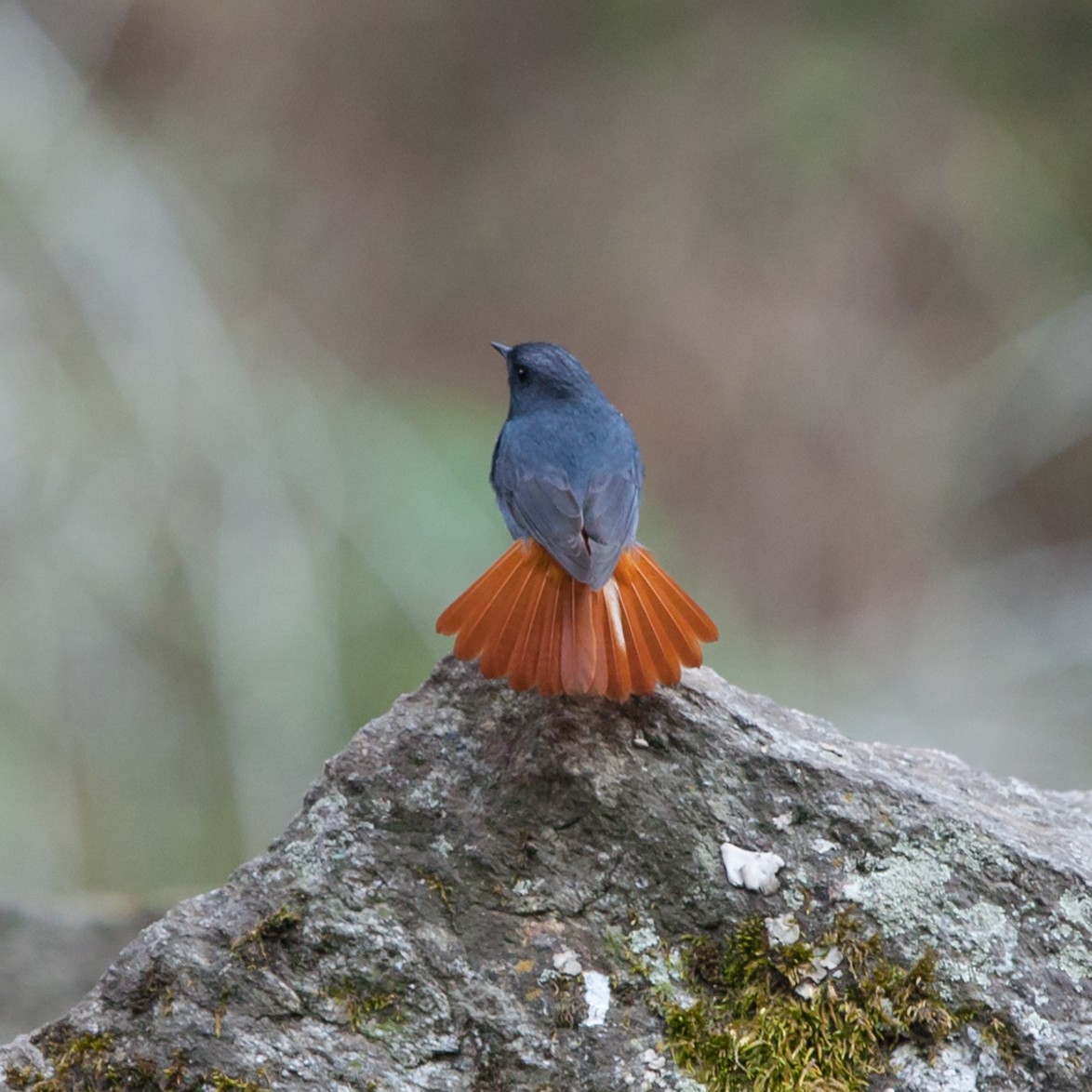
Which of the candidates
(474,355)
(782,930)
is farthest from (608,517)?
(474,355)

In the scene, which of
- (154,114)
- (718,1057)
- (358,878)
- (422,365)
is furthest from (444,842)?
(154,114)

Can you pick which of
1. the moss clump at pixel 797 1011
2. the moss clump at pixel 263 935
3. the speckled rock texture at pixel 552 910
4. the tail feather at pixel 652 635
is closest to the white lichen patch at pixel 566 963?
the speckled rock texture at pixel 552 910

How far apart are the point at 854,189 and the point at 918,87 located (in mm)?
823

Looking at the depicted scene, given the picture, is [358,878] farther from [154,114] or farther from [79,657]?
[154,114]

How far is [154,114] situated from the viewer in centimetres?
784

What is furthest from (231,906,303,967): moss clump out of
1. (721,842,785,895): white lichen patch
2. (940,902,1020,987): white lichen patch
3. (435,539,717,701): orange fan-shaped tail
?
(940,902,1020,987): white lichen patch

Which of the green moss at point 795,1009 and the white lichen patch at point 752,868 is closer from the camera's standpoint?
the green moss at point 795,1009

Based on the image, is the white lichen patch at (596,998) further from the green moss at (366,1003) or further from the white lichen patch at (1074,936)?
the white lichen patch at (1074,936)

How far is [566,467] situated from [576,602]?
677 millimetres

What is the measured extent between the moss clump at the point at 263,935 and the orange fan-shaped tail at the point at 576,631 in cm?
53

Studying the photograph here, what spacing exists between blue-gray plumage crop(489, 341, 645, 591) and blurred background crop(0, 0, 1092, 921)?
2844 mm

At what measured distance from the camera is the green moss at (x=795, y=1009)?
1980mm

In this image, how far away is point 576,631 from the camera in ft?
7.88

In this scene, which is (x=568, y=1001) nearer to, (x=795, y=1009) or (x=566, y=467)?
(x=795, y=1009)
